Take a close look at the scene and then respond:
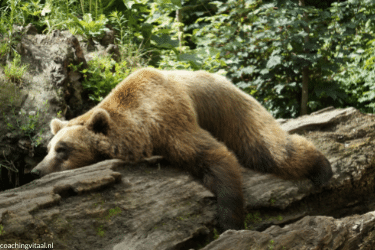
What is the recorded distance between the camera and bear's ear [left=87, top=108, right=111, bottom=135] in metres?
3.19

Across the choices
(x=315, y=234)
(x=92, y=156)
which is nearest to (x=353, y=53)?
(x=315, y=234)

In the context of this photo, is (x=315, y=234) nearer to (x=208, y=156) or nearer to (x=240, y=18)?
(x=208, y=156)

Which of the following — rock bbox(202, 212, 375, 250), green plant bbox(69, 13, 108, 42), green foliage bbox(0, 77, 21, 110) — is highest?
green plant bbox(69, 13, 108, 42)

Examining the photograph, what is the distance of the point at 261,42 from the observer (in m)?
7.43

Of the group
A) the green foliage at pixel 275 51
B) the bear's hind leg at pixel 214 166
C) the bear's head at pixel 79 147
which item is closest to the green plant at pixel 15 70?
the bear's head at pixel 79 147

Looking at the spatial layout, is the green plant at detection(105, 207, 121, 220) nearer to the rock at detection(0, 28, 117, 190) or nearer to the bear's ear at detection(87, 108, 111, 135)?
the bear's ear at detection(87, 108, 111, 135)

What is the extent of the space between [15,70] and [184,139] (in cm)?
302

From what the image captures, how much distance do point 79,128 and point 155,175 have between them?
84 cm

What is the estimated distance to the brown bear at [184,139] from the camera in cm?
323

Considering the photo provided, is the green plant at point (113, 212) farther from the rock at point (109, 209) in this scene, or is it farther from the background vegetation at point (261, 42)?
the background vegetation at point (261, 42)

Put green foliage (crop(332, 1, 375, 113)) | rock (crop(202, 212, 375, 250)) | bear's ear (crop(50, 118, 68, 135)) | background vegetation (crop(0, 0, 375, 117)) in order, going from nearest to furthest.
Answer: rock (crop(202, 212, 375, 250))
bear's ear (crop(50, 118, 68, 135))
background vegetation (crop(0, 0, 375, 117))
green foliage (crop(332, 1, 375, 113))

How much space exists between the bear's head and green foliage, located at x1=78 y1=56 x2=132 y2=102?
77.1 inches

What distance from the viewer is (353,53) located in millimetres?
7176

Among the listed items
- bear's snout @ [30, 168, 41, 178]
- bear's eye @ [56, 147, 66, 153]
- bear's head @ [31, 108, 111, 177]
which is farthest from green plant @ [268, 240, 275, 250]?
bear's snout @ [30, 168, 41, 178]
